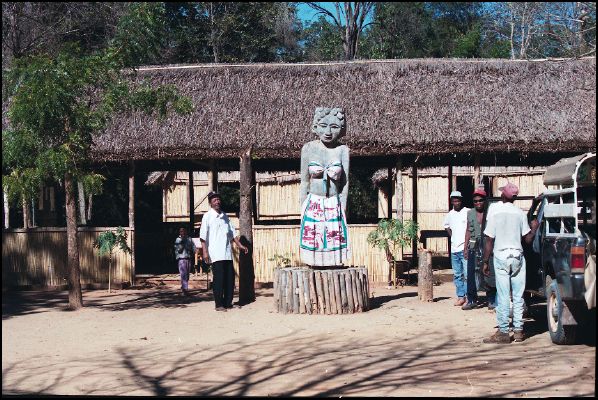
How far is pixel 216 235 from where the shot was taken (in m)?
12.7

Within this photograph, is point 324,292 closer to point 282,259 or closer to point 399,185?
point 282,259

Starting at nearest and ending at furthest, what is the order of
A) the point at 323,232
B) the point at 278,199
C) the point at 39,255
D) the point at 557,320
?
the point at 557,320
the point at 323,232
the point at 39,255
the point at 278,199

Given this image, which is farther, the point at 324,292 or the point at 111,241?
the point at 111,241

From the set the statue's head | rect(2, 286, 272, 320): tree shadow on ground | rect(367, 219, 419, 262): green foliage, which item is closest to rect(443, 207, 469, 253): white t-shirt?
the statue's head

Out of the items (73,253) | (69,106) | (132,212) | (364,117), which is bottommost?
(73,253)

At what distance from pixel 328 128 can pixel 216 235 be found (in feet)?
7.51

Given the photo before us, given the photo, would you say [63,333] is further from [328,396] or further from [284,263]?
[284,263]

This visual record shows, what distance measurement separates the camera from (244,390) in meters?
7.21

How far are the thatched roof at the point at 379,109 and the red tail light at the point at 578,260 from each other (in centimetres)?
783

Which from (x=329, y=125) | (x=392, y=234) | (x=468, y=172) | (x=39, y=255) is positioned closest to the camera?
(x=329, y=125)

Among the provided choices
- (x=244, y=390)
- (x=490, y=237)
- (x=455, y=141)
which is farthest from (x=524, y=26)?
(x=244, y=390)

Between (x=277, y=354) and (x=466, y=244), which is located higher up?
(x=466, y=244)

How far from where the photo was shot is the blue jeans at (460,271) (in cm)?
1249

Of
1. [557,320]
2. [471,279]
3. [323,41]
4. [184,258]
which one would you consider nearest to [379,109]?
[184,258]
